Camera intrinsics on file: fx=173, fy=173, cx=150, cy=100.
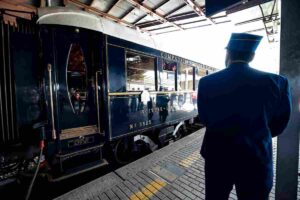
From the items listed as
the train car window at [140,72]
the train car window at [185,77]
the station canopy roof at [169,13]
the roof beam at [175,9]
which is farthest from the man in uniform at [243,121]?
the roof beam at [175,9]

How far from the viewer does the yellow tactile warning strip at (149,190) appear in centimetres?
264

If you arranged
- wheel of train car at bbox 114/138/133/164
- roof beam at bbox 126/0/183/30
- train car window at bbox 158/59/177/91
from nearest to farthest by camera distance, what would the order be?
wheel of train car at bbox 114/138/133/164
train car window at bbox 158/59/177/91
roof beam at bbox 126/0/183/30

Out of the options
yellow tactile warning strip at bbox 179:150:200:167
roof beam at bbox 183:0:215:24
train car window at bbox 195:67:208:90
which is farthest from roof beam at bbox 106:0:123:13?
yellow tactile warning strip at bbox 179:150:200:167

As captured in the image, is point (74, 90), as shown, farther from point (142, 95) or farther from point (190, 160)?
point (190, 160)

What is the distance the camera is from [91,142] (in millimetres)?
3570

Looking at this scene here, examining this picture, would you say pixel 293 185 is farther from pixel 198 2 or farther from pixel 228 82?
pixel 198 2

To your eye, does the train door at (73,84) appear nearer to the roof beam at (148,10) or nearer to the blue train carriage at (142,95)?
the blue train carriage at (142,95)

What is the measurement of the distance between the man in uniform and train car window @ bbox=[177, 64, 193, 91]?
15.2 ft

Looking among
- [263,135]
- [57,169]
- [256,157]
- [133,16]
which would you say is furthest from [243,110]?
[133,16]

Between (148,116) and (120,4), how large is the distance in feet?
16.6

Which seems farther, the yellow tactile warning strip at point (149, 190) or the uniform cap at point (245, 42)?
the yellow tactile warning strip at point (149, 190)

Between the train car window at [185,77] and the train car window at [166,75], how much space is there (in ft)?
1.25

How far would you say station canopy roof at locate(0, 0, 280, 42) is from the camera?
5.53m

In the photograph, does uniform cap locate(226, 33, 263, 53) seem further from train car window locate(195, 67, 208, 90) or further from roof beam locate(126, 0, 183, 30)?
roof beam locate(126, 0, 183, 30)
